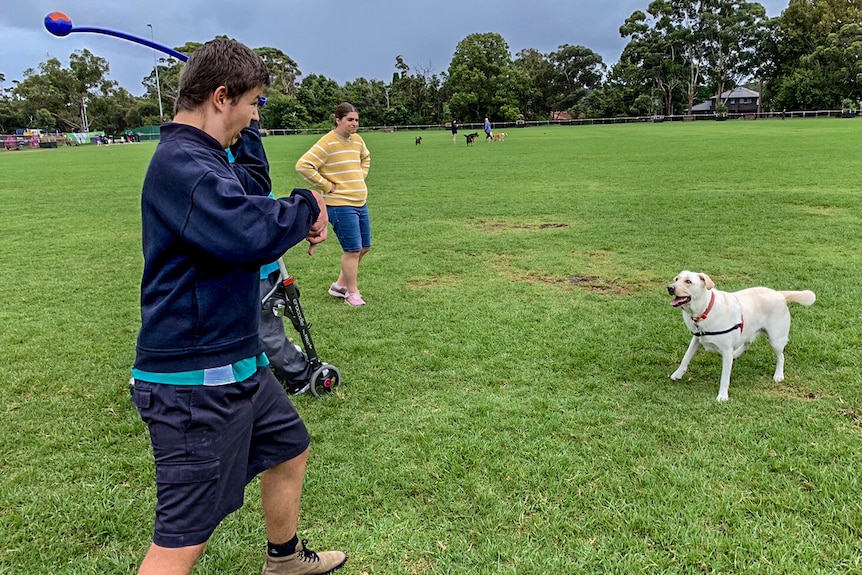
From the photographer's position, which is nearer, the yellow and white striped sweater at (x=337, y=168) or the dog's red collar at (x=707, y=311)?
the dog's red collar at (x=707, y=311)

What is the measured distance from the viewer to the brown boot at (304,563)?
262 cm

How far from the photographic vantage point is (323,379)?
450 centimetres

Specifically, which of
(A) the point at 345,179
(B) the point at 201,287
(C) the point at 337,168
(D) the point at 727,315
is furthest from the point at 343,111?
(B) the point at 201,287

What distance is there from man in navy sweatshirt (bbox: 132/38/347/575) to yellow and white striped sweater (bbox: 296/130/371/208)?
13.9 feet

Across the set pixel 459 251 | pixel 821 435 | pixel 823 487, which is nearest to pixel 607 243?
pixel 459 251

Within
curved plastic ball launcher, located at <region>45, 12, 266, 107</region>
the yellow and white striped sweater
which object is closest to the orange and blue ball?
curved plastic ball launcher, located at <region>45, 12, 266, 107</region>

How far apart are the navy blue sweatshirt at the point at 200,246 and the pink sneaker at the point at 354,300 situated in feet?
15.0

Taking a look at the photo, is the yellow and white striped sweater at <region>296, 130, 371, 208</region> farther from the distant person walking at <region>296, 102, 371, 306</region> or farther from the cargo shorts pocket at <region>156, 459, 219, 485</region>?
the cargo shorts pocket at <region>156, 459, 219, 485</region>

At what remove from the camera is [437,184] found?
1723 centimetres

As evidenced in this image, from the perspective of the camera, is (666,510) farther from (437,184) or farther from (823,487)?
(437,184)

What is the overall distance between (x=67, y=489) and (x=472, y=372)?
2890mm

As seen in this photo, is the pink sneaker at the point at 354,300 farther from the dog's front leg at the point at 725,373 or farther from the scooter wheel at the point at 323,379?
the dog's front leg at the point at 725,373

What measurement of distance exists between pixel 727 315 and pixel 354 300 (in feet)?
12.7

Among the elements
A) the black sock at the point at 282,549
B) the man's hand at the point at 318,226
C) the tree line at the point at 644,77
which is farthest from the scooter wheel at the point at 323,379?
the tree line at the point at 644,77
